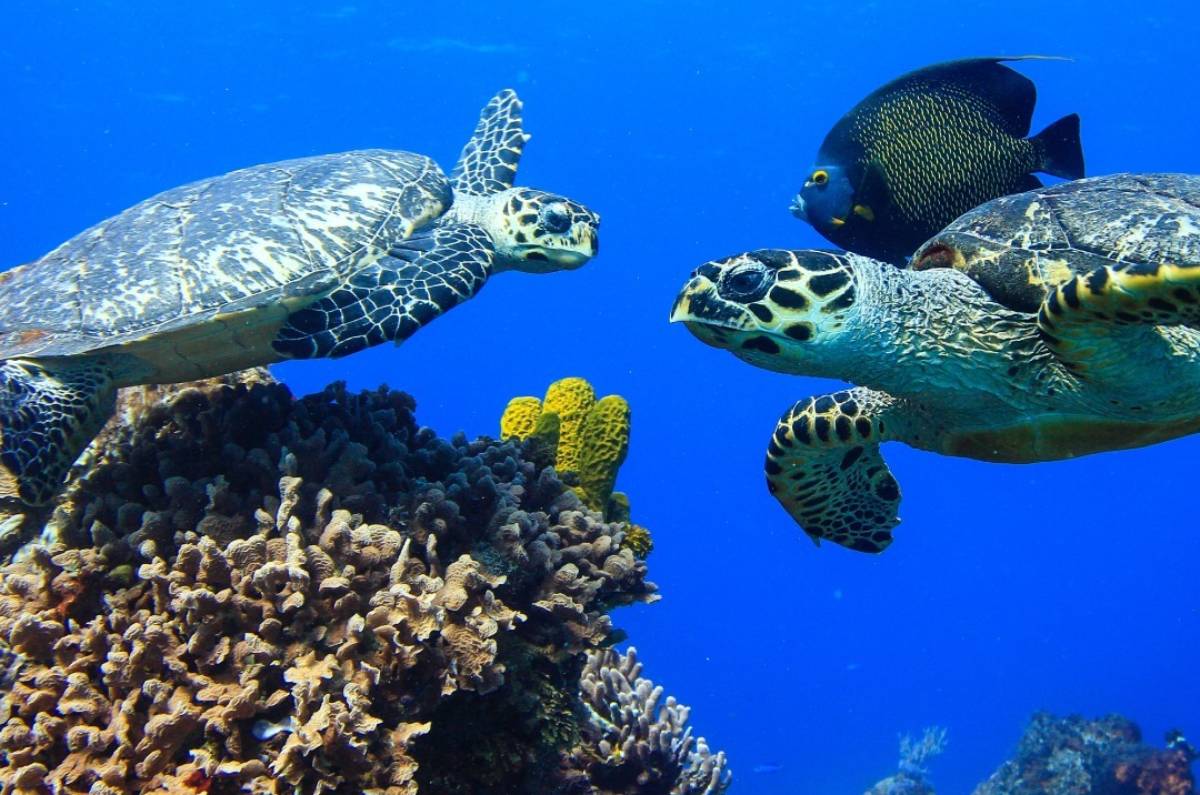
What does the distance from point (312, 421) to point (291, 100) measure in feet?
155

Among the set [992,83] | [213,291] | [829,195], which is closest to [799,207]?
[829,195]

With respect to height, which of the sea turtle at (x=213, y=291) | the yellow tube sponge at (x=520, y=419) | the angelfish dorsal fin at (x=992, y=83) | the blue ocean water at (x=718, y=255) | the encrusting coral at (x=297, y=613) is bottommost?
the encrusting coral at (x=297, y=613)

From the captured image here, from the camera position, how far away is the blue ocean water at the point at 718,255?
37625mm

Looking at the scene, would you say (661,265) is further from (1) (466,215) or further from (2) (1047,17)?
(1) (466,215)

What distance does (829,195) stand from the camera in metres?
3.90

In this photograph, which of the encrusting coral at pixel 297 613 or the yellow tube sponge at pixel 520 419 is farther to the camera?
the yellow tube sponge at pixel 520 419

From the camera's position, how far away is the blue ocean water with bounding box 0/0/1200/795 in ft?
123

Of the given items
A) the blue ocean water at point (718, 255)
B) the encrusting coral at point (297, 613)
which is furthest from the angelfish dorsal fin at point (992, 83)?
the blue ocean water at point (718, 255)

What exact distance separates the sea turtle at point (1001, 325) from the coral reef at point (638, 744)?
171 cm

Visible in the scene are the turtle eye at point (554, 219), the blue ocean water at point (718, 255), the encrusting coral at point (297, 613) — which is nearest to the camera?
the encrusting coral at point (297, 613)

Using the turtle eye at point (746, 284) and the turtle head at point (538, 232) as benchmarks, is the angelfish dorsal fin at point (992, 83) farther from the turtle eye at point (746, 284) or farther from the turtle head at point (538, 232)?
the turtle head at point (538, 232)

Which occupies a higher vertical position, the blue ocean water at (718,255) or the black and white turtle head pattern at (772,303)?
the blue ocean water at (718,255)

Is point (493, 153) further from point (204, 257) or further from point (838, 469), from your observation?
point (838, 469)

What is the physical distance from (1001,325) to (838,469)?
4.43ft
